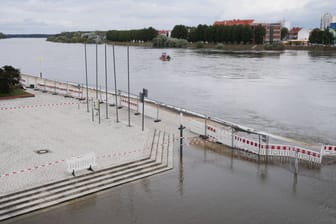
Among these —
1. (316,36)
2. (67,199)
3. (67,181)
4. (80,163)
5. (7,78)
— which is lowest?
(67,199)

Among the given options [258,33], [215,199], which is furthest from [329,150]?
[258,33]

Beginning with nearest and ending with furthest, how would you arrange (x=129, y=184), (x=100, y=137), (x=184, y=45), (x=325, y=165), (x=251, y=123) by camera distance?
(x=129, y=184) → (x=325, y=165) → (x=100, y=137) → (x=251, y=123) → (x=184, y=45)

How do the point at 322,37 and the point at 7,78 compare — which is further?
the point at 322,37

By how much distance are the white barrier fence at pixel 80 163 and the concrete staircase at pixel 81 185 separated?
349 mm

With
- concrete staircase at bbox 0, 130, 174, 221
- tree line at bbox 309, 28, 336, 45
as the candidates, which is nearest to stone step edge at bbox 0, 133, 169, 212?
concrete staircase at bbox 0, 130, 174, 221

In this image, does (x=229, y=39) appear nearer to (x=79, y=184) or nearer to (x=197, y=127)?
(x=197, y=127)

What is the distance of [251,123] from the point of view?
88.9ft

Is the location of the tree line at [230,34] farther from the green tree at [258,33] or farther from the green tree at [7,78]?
the green tree at [7,78]

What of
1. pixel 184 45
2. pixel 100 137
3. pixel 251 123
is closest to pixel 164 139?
pixel 100 137

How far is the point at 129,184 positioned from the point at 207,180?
294 cm

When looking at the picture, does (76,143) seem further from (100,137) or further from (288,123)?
(288,123)

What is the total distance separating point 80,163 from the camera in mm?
13930

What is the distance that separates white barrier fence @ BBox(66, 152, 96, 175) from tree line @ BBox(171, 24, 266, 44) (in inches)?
5184

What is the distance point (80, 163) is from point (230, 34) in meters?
133
